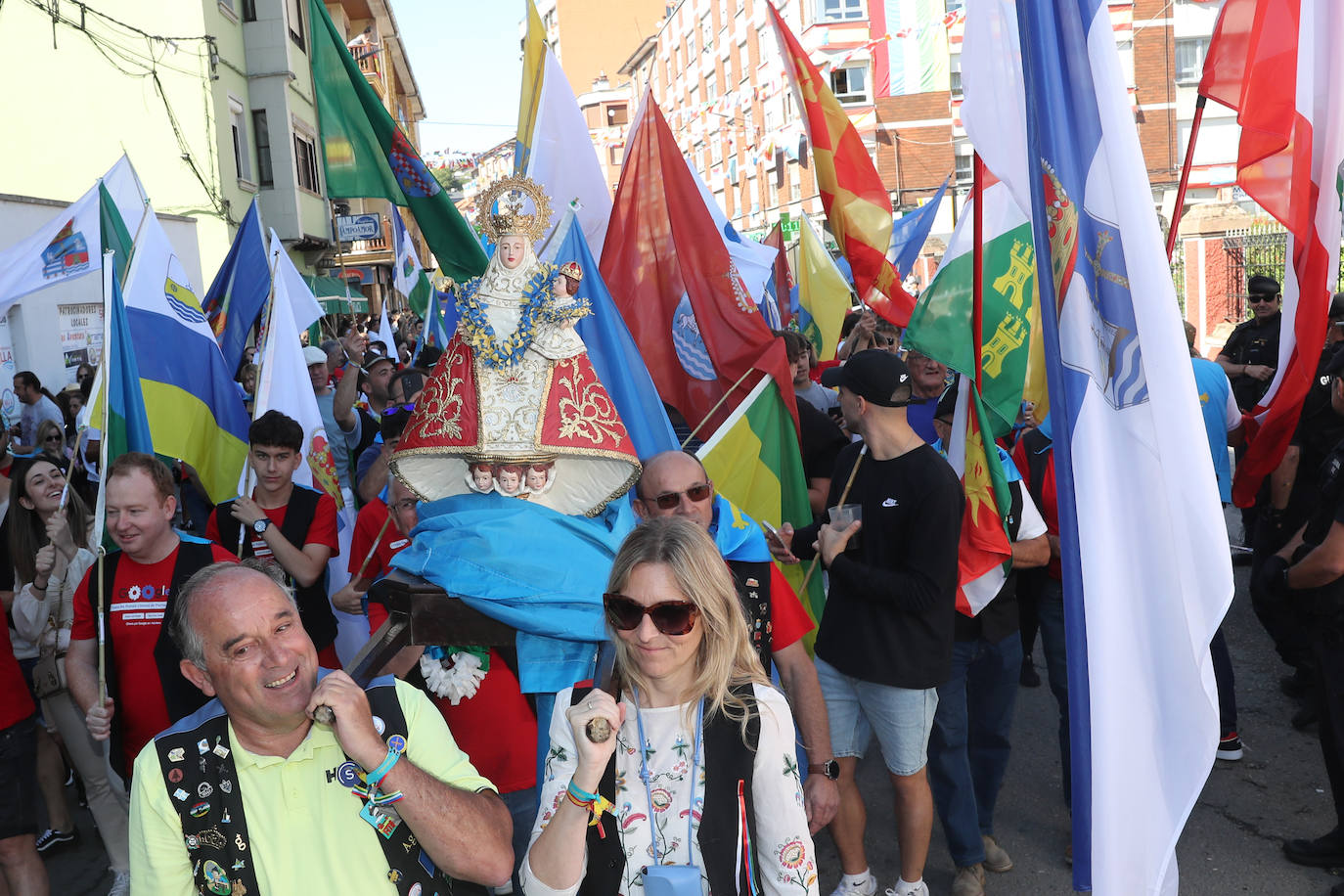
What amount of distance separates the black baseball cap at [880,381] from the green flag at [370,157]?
296 centimetres

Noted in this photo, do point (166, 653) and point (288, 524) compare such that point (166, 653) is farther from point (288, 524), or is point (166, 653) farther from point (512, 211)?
point (512, 211)

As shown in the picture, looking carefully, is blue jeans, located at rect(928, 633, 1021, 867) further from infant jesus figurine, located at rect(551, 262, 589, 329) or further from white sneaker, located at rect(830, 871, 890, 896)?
infant jesus figurine, located at rect(551, 262, 589, 329)

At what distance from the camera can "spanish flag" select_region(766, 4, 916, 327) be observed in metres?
6.14

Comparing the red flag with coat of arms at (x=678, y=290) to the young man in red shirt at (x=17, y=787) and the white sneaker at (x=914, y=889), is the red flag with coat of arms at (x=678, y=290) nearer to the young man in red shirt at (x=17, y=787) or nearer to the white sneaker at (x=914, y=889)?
the white sneaker at (x=914, y=889)

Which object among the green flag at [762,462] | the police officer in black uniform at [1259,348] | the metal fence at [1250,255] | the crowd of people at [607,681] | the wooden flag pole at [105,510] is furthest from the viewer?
the metal fence at [1250,255]

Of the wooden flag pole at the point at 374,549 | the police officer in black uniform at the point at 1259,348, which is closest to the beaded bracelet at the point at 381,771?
the wooden flag pole at the point at 374,549

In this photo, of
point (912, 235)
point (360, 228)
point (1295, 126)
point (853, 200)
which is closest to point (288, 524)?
point (853, 200)

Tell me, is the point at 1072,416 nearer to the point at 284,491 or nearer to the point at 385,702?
the point at 385,702

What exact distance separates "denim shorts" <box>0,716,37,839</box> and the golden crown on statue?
2522 mm

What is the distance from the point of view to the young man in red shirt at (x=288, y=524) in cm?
456

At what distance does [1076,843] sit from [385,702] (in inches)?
77.0

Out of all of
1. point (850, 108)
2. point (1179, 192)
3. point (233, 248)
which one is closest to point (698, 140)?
point (850, 108)

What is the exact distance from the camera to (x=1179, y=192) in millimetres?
3918

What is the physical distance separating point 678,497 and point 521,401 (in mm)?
566
